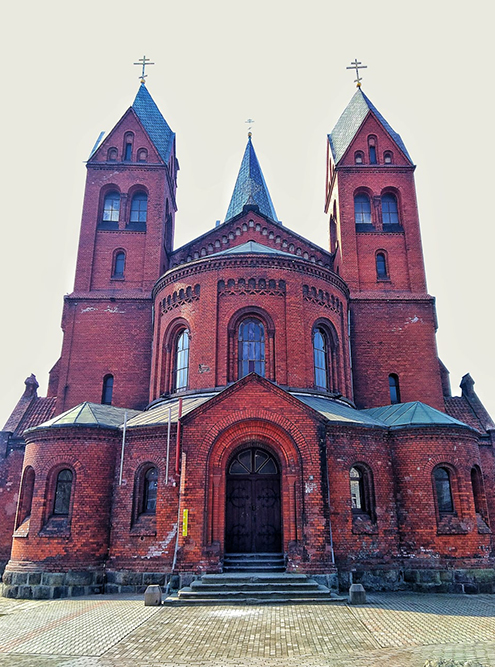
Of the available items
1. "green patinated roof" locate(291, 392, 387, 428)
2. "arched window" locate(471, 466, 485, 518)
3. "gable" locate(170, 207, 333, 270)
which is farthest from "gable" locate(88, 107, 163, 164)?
"arched window" locate(471, 466, 485, 518)

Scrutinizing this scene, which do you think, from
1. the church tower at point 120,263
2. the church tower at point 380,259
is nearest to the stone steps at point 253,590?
the church tower at point 120,263

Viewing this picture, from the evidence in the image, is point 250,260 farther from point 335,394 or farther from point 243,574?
point 243,574

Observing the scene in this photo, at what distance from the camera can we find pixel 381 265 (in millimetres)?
28297

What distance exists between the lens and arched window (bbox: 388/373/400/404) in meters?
25.3

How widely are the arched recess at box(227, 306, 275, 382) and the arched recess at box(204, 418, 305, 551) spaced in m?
3.96

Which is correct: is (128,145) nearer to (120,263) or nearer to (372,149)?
(120,263)

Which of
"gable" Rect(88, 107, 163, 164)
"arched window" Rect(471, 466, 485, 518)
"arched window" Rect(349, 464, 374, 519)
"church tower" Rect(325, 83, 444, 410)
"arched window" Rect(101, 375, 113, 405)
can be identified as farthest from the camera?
"gable" Rect(88, 107, 163, 164)

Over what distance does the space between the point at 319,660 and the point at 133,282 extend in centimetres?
2092

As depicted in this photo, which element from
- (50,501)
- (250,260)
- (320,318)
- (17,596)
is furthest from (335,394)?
(17,596)

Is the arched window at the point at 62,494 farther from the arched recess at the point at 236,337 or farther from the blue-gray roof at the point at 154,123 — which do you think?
the blue-gray roof at the point at 154,123

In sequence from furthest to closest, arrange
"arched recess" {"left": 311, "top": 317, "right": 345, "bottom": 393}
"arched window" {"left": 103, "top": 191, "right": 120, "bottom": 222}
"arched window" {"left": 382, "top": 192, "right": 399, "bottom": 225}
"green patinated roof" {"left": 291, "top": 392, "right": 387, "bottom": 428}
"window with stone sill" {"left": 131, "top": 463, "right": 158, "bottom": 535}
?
"arched window" {"left": 382, "top": 192, "right": 399, "bottom": 225} < "arched window" {"left": 103, "top": 191, "right": 120, "bottom": 222} < "arched recess" {"left": 311, "top": 317, "right": 345, "bottom": 393} < "green patinated roof" {"left": 291, "top": 392, "right": 387, "bottom": 428} < "window with stone sill" {"left": 131, "top": 463, "right": 158, "bottom": 535}

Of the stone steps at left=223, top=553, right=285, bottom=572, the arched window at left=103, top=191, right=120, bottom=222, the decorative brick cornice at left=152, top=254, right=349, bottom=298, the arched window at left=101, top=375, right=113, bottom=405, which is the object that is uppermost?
the arched window at left=103, top=191, right=120, bottom=222

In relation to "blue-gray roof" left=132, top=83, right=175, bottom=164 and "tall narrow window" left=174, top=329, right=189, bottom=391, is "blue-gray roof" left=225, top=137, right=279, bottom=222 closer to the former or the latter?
"blue-gray roof" left=132, top=83, right=175, bottom=164

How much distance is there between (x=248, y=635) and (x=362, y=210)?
23.3m
